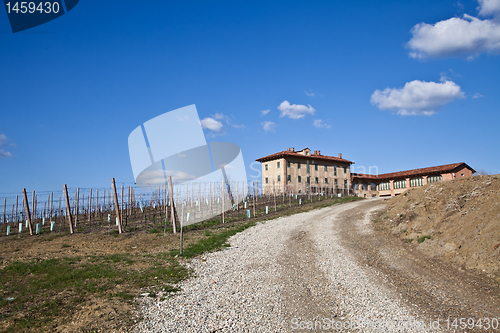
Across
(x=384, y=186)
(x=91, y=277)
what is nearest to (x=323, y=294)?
(x=91, y=277)

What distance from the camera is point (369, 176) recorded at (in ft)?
189

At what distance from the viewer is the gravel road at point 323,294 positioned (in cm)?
688

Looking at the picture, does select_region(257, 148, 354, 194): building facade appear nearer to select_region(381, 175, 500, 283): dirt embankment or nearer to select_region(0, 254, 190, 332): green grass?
select_region(381, 175, 500, 283): dirt embankment

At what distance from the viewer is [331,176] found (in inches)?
2154

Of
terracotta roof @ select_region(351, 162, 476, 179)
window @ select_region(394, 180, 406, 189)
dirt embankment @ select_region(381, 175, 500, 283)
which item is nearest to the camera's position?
dirt embankment @ select_region(381, 175, 500, 283)

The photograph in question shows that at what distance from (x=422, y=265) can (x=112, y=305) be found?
10.7 meters

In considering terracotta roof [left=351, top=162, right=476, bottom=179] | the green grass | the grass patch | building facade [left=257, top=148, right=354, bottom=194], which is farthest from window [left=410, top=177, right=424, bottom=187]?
the green grass

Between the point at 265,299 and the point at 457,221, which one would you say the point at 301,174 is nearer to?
the point at 457,221

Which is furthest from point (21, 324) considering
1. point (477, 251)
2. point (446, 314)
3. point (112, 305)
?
point (477, 251)

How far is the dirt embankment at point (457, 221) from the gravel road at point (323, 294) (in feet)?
2.55

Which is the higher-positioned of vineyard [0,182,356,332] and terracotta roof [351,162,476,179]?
terracotta roof [351,162,476,179]

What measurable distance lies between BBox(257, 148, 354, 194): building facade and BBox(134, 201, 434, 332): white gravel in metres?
35.1

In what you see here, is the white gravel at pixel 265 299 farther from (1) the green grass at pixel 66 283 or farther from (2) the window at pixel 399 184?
(2) the window at pixel 399 184

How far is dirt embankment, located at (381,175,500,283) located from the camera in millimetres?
10297
